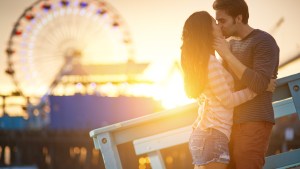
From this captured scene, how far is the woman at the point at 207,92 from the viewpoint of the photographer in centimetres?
237

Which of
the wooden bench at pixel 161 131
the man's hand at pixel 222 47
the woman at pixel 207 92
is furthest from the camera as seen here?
the wooden bench at pixel 161 131

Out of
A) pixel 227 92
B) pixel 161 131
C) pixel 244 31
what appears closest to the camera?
pixel 227 92

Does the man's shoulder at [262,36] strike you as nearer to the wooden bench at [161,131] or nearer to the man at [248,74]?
the man at [248,74]

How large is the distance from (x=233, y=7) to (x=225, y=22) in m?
0.08

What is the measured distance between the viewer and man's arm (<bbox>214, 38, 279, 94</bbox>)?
2.41m

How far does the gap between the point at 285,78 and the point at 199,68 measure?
0.67 meters

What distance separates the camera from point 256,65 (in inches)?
96.3

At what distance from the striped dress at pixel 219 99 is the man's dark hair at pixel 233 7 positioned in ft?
0.84

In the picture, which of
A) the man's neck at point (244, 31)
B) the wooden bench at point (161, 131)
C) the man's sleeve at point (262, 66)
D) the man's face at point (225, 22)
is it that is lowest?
the wooden bench at point (161, 131)

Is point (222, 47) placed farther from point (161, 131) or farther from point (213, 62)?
point (161, 131)

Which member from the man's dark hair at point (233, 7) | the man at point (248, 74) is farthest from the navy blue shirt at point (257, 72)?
the man's dark hair at point (233, 7)

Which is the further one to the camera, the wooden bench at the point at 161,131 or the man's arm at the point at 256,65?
the wooden bench at the point at 161,131

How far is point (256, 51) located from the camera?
2.49m

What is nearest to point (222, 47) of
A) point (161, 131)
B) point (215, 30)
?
point (215, 30)
